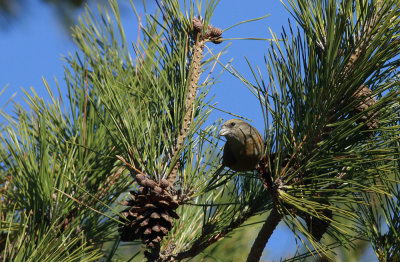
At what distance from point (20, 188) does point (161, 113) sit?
20.1 inches

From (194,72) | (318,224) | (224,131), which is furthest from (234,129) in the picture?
(318,224)

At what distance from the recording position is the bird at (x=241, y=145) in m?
1.36

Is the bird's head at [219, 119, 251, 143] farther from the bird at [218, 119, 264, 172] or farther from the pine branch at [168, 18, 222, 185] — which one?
the pine branch at [168, 18, 222, 185]

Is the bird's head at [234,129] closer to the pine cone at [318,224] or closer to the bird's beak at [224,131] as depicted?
the bird's beak at [224,131]

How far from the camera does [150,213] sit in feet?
4.55

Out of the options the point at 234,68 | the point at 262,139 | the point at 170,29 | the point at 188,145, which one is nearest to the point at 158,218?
the point at 188,145

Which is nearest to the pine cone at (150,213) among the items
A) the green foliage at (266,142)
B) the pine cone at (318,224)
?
the green foliage at (266,142)

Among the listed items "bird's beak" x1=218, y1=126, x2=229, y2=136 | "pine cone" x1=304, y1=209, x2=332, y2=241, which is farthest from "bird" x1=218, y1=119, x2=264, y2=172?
"pine cone" x1=304, y1=209, x2=332, y2=241

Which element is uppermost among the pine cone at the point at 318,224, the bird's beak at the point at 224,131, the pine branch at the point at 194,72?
the pine branch at the point at 194,72

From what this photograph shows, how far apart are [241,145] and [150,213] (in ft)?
1.00

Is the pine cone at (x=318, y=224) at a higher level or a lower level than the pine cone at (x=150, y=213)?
lower

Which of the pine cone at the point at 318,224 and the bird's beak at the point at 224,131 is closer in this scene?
the bird's beak at the point at 224,131

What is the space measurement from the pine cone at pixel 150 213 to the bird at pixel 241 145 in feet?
0.65

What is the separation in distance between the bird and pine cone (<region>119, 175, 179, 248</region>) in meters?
0.20
